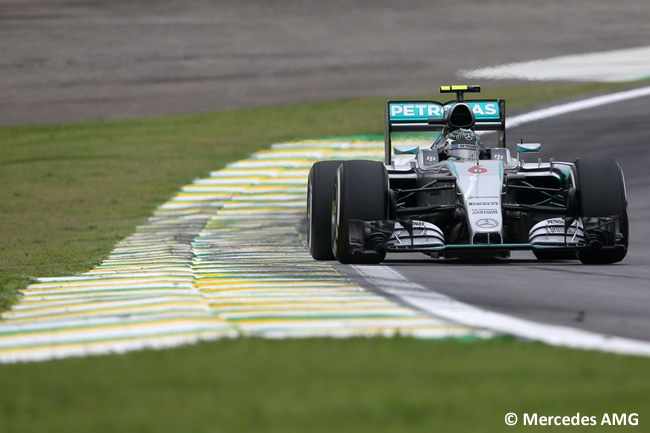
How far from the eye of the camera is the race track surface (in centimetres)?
3253


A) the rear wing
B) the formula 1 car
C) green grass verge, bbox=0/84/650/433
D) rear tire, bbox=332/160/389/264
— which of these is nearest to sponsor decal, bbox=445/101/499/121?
the rear wing

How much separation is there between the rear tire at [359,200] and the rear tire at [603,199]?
1.83 metres

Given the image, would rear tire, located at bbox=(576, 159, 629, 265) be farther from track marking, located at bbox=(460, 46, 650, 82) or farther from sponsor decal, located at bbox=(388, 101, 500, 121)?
track marking, located at bbox=(460, 46, 650, 82)

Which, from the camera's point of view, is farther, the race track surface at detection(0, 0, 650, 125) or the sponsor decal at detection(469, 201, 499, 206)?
the race track surface at detection(0, 0, 650, 125)

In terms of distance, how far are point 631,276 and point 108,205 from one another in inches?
443

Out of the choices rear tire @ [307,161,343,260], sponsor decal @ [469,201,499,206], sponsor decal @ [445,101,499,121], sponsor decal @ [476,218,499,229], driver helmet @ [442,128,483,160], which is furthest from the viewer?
sponsor decal @ [445,101,499,121]

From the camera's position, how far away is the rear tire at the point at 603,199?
11203 millimetres

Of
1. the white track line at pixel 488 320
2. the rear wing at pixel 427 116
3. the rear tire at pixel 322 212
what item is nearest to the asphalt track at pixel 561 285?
the white track line at pixel 488 320

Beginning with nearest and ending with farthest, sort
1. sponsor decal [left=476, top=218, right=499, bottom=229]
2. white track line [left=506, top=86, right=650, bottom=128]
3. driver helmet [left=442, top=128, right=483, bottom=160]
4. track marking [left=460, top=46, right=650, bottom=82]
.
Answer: sponsor decal [left=476, top=218, right=499, bottom=229]
driver helmet [left=442, top=128, right=483, bottom=160]
white track line [left=506, top=86, right=650, bottom=128]
track marking [left=460, top=46, right=650, bottom=82]

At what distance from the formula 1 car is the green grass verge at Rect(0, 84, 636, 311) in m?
2.61

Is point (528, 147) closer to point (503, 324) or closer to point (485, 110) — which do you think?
point (485, 110)

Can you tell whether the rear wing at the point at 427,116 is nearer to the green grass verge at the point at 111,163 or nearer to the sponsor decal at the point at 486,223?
the sponsor decal at the point at 486,223

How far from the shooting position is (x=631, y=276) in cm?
1019

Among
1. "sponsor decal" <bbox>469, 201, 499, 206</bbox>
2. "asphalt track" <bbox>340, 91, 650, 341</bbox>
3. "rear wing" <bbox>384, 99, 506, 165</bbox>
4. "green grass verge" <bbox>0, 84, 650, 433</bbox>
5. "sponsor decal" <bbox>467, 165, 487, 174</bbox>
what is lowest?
"asphalt track" <bbox>340, 91, 650, 341</bbox>
